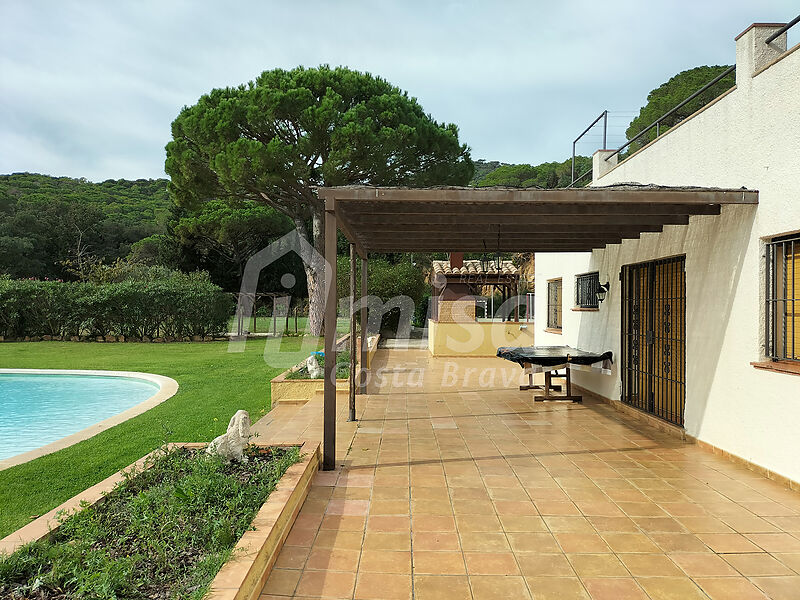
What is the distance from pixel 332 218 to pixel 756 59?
13.8 feet

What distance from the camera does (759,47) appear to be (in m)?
5.17

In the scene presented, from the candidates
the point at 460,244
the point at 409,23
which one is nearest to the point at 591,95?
the point at 409,23

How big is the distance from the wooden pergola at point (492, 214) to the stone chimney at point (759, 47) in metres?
1.18

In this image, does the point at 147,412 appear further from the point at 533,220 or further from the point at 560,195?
the point at 560,195

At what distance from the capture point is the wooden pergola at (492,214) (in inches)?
200

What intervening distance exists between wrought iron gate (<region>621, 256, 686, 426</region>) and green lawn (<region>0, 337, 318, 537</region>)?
577 centimetres

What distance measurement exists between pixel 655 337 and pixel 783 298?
2.72m

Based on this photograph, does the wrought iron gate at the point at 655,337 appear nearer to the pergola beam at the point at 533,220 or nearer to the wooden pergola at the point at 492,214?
the wooden pergola at the point at 492,214

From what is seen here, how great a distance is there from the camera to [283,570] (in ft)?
10.6

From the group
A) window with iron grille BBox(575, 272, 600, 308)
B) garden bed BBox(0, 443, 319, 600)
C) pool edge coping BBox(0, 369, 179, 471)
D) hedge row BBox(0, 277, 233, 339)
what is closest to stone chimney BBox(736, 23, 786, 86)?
window with iron grille BBox(575, 272, 600, 308)

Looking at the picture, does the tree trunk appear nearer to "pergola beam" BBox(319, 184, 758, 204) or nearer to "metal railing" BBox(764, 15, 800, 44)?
"pergola beam" BBox(319, 184, 758, 204)

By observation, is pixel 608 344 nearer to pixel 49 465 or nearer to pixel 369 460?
pixel 369 460

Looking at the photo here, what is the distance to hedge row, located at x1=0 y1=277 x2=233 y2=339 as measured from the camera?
20.4 metres

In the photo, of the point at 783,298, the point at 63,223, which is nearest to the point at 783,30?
the point at 783,298
